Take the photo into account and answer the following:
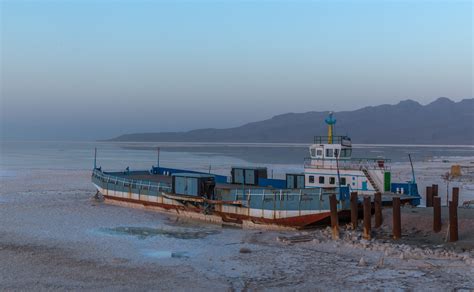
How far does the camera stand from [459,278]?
1881cm

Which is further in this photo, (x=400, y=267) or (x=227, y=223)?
(x=227, y=223)

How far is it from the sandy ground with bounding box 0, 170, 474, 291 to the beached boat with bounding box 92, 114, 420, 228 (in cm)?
117

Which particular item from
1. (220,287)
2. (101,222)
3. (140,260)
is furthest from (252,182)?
(220,287)

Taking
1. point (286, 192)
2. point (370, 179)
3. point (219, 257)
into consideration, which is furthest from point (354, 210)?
point (219, 257)

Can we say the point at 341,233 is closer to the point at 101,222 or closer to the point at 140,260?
the point at 140,260

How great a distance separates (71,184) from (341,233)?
118ft

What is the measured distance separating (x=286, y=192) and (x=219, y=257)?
771cm

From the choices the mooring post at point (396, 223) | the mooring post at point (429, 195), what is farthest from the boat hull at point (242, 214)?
the mooring post at point (429, 195)

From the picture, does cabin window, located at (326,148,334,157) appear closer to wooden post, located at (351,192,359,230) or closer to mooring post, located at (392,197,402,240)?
wooden post, located at (351,192,359,230)

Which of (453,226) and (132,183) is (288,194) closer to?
(453,226)

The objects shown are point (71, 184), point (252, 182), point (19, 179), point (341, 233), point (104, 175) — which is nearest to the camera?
point (341, 233)

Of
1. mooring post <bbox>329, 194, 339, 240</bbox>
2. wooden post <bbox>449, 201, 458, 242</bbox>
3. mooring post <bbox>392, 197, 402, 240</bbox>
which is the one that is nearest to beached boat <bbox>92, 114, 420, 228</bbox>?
mooring post <bbox>329, 194, 339, 240</bbox>

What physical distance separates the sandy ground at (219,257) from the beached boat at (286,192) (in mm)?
1172

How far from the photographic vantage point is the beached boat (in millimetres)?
29156
